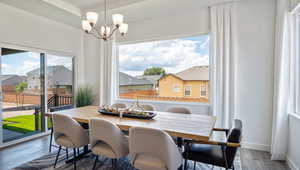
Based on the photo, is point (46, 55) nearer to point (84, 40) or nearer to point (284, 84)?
point (84, 40)

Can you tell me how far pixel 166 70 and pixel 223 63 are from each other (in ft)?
4.52

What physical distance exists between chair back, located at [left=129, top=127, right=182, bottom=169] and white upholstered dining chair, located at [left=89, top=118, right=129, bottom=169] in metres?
0.29

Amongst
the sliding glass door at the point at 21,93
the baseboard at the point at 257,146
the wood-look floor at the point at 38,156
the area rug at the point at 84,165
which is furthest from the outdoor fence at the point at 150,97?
the sliding glass door at the point at 21,93

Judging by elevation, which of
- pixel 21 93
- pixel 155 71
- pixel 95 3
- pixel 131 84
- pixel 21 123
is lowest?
pixel 21 123

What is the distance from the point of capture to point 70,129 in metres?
2.17

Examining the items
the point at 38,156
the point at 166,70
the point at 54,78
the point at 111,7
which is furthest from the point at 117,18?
the point at 54,78

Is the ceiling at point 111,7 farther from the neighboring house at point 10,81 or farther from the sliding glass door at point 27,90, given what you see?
the neighboring house at point 10,81

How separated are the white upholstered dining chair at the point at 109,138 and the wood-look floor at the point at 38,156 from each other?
65.5 inches

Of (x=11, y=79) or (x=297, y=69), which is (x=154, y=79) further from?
(x=11, y=79)

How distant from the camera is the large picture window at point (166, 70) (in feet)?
12.2


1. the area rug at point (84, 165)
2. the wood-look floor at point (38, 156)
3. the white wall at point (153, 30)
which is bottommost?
the wood-look floor at point (38, 156)

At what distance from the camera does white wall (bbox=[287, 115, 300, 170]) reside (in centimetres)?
228

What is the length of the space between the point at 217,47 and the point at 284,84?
51.1 inches

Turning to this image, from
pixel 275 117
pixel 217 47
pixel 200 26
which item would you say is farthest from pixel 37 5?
pixel 275 117
